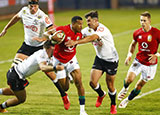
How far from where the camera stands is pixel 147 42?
379 inches

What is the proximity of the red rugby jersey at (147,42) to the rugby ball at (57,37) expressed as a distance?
2.17 metres

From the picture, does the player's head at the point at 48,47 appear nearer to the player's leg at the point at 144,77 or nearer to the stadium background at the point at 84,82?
the stadium background at the point at 84,82

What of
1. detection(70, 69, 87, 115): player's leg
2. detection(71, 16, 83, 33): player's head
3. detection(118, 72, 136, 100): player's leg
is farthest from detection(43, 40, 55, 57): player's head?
detection(118, 72, 136, 100): player's leg

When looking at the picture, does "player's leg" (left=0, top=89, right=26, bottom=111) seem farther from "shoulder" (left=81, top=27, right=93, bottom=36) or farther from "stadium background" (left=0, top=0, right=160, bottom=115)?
"shoulder" (left=81, top=27, right=93, bottom=36)

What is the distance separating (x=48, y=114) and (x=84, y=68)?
207 inches

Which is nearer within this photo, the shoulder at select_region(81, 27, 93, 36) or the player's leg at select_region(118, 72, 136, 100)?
the shoulder at select_region(81, 27, 93, 36)

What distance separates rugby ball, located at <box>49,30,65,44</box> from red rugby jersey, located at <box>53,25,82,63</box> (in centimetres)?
45

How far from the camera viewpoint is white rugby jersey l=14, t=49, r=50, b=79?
7926mm

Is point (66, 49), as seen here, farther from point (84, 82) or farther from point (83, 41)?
point (84, 82)

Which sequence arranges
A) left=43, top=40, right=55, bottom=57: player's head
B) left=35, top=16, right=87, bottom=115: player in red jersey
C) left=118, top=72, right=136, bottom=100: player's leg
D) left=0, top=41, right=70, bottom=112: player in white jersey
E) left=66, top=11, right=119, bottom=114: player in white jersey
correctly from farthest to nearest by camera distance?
left=118, top=72, right=136, bottom=100: player's leg < left=66, top=11, right=119, bottom=114: player in white jersey < left=35, top=16, right=87, bottom=115: player in red jersey < left=43, top=40, right=55, bottom=57: player's head < left=0, top=41, right=70, bottom=112: player in white jersey

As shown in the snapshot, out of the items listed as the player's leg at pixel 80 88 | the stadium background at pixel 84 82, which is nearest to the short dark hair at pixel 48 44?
the player's leg at pixel 80 88

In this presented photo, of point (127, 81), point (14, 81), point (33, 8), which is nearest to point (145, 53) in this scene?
point (127, 81)

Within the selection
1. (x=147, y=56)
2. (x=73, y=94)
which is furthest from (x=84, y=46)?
(x=147, y=56)

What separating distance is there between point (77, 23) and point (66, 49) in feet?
2.21
